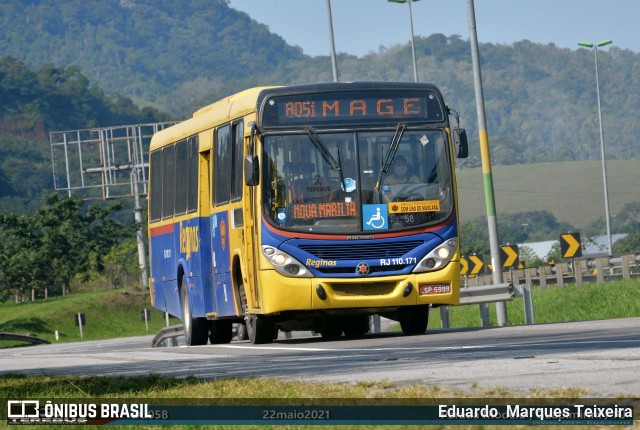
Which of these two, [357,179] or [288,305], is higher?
[357,179]

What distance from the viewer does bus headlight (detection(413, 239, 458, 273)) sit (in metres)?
20.0

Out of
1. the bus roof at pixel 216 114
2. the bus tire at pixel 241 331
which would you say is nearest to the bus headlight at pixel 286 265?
the bus roof at pixel 216 114

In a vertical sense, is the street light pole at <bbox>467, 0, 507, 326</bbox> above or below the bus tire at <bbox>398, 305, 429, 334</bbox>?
above

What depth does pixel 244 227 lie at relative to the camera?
67.8 feet

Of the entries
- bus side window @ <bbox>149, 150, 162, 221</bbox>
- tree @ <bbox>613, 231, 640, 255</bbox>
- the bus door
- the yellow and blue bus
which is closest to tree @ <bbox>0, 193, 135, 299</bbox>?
tree @ <bbox>613, 231, 640, 255</bbox>

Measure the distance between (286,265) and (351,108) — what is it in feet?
7.55

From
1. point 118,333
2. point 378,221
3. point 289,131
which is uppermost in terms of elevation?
point 289,131

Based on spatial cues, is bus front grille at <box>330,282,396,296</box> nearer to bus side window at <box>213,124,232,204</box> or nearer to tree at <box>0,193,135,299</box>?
bus side window at <box>213,124,232,204</box>

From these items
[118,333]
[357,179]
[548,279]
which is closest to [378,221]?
[357,179]

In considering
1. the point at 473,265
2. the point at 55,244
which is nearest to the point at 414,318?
the point at 473,265

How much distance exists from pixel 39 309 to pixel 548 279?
3547 centimetres

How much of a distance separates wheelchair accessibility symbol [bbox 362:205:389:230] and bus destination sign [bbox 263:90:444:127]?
4.10 feet

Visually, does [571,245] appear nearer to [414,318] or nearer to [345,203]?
[414,318]

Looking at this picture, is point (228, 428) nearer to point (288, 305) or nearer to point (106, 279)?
point (288, 305)
